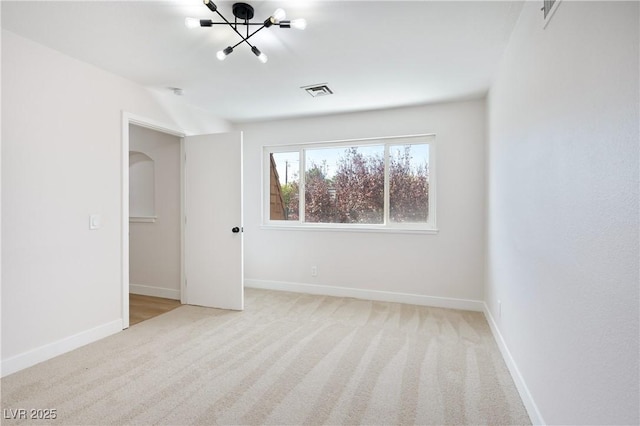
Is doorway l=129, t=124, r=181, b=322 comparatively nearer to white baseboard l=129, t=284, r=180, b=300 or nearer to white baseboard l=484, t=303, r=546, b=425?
white baseboard l=129, t=284, r=180, b=300

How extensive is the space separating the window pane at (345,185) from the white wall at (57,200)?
91.2 inches

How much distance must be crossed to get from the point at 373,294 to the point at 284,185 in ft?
6.56

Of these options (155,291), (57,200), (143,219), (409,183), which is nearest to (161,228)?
(143,219)

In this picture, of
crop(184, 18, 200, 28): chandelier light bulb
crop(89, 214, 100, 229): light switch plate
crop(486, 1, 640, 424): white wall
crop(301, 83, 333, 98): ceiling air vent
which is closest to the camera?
crop(486, 1, 640, 424): white wall

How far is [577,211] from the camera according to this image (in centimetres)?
125

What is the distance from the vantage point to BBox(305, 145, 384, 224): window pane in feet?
13.6

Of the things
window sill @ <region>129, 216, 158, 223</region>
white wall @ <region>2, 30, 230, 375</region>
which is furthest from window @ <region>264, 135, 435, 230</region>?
white wall @ <region>2, 30, 230, 375</region>

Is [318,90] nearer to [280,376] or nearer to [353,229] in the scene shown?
[353,229]

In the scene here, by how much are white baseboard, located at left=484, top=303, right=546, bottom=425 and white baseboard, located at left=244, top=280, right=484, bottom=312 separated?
2.31 feet

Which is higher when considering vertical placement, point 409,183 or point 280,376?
point 409,183

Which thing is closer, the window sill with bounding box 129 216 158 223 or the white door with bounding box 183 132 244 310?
the white door with bounding box 183 132 244 310

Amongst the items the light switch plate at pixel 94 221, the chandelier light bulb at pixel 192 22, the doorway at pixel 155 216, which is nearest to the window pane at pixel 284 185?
the doorway at pixel 155 216

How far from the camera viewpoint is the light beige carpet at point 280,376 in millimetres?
1821

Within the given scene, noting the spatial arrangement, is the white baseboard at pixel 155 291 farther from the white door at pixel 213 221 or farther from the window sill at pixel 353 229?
the window sill at pixel 353 229
